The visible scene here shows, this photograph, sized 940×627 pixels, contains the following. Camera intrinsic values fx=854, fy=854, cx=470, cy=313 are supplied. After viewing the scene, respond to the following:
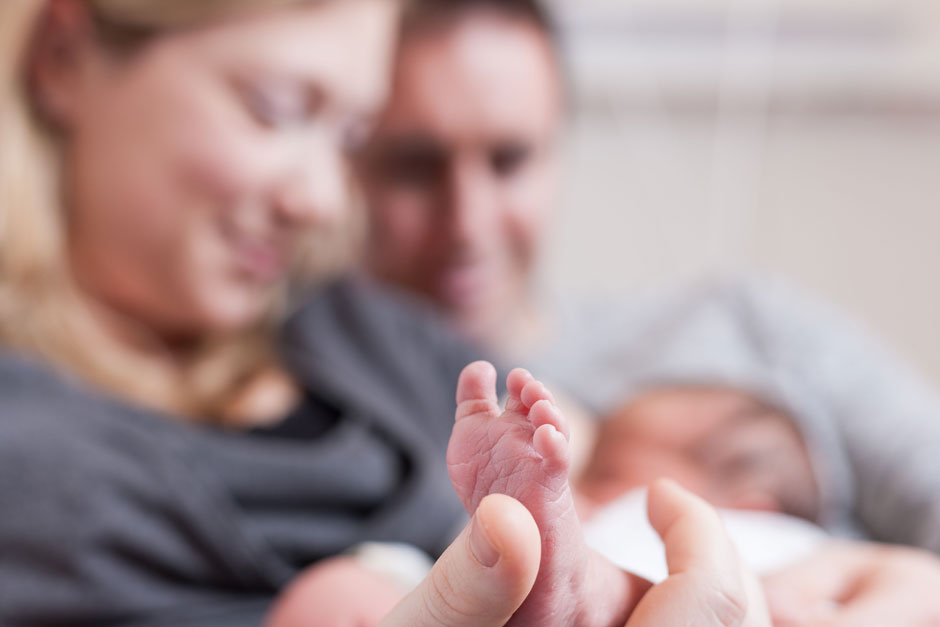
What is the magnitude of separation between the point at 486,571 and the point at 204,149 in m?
0.66

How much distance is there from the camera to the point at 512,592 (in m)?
0.32

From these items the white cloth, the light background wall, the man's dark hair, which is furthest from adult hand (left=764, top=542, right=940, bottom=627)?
the light background wall

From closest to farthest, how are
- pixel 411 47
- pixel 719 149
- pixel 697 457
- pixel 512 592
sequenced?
pixel 512 592 → pixel 697 457 → pixel 411 47 → pixel 719 149

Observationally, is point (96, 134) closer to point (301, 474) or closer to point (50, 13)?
point (50, 13)

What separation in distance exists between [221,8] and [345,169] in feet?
1.51

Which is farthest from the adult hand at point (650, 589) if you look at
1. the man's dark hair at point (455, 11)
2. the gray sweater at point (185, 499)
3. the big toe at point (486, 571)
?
the man's dark hair at point (455, 11)

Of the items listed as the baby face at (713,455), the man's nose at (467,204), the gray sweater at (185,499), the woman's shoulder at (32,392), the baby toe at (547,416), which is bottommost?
the baby face at (713,455)

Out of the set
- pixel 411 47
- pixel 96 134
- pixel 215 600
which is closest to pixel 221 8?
pixel 96 134

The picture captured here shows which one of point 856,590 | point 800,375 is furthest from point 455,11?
point 856,590

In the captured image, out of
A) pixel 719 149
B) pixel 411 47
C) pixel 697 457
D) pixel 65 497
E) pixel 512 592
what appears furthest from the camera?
pixel 719 149

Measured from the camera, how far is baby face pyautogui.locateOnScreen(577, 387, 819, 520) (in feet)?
3.28

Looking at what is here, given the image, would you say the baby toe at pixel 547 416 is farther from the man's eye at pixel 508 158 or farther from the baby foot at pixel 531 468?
the man's eye at pixel 508 158

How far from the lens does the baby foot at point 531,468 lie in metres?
0.33

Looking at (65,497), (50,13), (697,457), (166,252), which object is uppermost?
(50,13)
